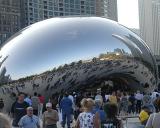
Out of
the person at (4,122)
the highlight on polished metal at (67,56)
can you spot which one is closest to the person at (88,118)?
the person at (4,122)

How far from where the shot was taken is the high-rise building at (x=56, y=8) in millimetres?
110750

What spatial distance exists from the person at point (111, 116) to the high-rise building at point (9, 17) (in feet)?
345

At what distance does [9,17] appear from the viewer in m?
115

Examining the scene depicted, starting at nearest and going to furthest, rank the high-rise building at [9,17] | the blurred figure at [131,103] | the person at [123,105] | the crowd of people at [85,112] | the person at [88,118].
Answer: the crowd of people at [85,112], the person at [88,118], the person at [123,105], the blurred figure at [131,103], the high-rise building at [9,17]

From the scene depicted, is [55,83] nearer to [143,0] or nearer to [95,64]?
[95,64]

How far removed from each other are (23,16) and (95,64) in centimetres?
10125

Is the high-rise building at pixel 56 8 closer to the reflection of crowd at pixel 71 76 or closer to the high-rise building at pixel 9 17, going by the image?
the high-rise building at pixel 9 17

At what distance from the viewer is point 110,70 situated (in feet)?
66.2

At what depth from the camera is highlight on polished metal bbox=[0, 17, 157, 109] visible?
18.2 metres

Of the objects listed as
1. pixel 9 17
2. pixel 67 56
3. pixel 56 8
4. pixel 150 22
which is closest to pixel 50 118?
pixel 67 56

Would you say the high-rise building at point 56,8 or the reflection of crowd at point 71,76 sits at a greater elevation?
the high-rise building at point 56,8

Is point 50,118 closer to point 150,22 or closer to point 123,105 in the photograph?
point 123,105

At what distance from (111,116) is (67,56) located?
12.4 meters

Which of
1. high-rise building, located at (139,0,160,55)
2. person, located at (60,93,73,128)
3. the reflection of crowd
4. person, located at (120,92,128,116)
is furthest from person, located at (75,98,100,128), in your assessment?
high-rise building, located at (139,0,160,55)
